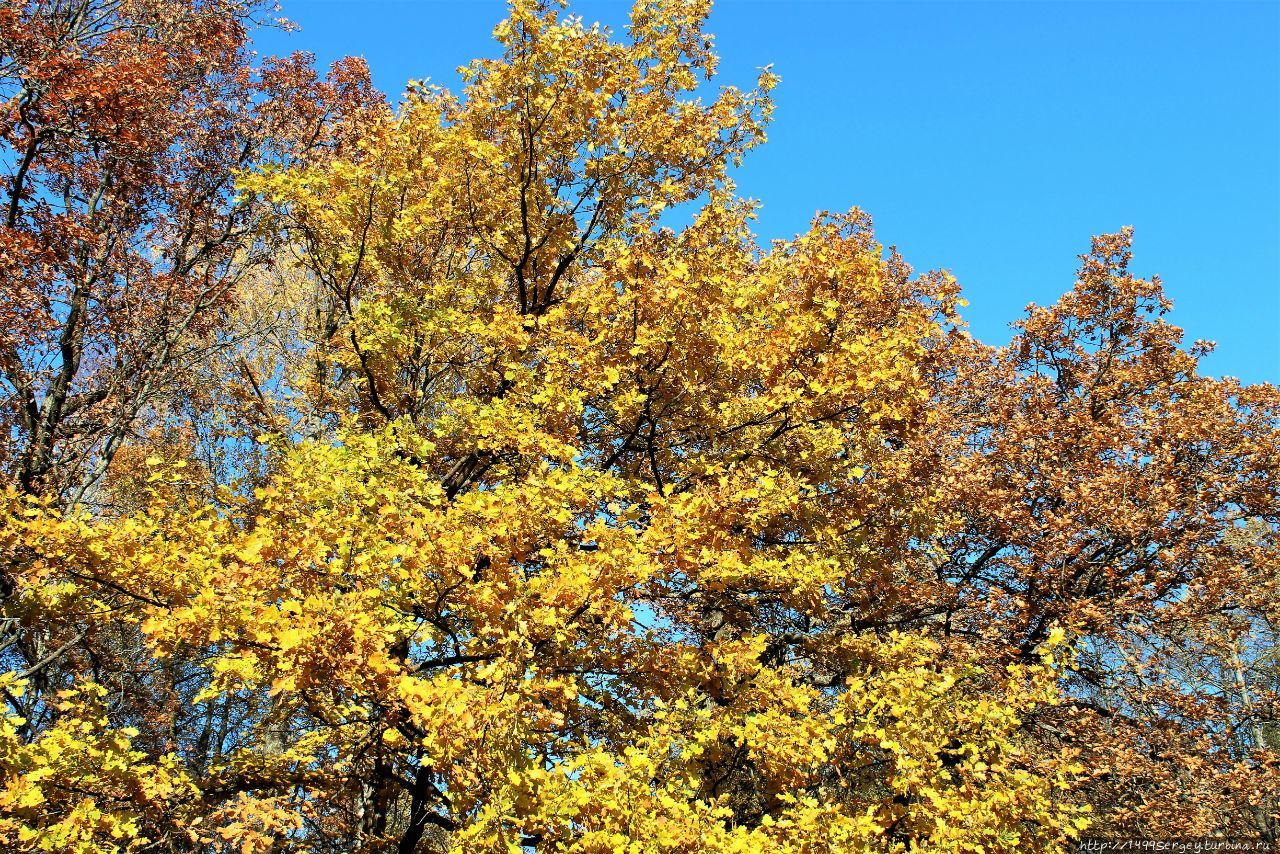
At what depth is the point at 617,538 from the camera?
15.9 feet

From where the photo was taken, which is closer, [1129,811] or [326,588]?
[326,588]

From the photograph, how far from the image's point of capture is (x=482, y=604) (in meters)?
5.01

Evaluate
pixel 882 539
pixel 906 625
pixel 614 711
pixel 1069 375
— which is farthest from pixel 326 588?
pixel 1069 375

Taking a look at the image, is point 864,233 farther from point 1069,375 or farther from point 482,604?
point 482,604

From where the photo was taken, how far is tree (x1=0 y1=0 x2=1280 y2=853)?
15.2 ft

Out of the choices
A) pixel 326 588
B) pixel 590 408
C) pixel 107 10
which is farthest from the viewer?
pixel 107 10

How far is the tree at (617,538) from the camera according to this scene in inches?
183

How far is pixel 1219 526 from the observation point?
381 inches

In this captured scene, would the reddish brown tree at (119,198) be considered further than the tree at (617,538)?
Yes

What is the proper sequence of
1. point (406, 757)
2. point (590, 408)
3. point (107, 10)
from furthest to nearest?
1. point (107, 10)
2. point (590, 408)
3. point (406, 757)

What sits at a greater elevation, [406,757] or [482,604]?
[482,604]

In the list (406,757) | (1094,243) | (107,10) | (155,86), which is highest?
(1094,243)

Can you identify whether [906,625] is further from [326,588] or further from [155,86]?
[155,86]

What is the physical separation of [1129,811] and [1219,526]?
3.84 metres
